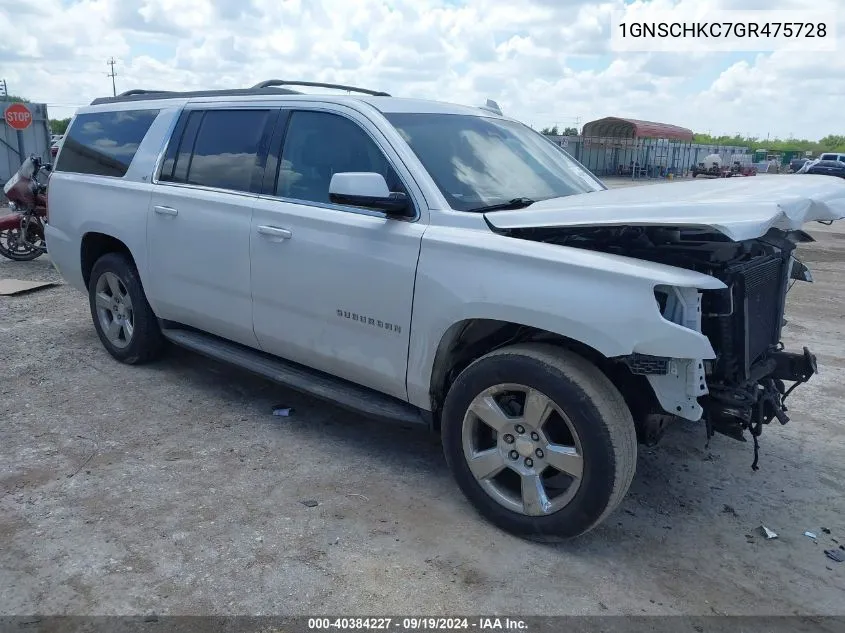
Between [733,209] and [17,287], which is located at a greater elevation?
[733,209]

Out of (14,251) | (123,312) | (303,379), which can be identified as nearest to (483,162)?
(303,379)

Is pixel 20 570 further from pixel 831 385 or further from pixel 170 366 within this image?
pixel 831 385

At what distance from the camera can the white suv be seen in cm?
291

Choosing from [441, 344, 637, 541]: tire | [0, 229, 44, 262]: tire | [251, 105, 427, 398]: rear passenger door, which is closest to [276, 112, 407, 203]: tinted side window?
[251, 105, 427, 398]: rear passenger door

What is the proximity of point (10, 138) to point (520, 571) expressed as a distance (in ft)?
61.9

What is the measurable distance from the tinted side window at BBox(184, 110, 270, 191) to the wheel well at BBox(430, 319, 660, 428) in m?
1.69

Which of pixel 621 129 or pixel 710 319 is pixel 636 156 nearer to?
pixel 621 129

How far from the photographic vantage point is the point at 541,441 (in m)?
3.11

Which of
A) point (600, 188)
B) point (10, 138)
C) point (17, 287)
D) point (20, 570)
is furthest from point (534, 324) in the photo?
point (10, 138)

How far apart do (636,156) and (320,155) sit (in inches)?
1750

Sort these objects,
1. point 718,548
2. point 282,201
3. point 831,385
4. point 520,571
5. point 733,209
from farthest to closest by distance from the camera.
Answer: point 831,385
point 282,201
point 718,548
point 520,571
point 733,209

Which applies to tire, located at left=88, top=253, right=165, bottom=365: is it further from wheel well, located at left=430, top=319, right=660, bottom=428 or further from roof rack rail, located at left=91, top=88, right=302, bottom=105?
wheel well, located at left=430, top=319, right=660, bottom=428

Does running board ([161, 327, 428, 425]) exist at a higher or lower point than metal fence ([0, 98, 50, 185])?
lower

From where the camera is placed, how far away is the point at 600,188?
442 centimetres
